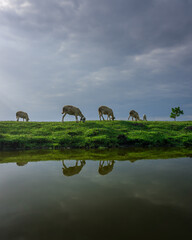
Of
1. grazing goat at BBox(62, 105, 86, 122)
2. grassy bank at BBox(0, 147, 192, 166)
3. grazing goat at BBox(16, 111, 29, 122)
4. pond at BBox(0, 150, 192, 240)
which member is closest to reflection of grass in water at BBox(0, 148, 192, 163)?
grassy bank at BBox(0, 147, 192, 166)

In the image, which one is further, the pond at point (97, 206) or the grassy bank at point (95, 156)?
the grassy bank at point (95, 156)

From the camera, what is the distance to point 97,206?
3641mm

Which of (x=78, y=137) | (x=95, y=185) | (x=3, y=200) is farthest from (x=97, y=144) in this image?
(x=3, y=200)

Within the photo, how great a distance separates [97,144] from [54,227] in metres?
11.6

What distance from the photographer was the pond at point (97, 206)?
283 centimetres

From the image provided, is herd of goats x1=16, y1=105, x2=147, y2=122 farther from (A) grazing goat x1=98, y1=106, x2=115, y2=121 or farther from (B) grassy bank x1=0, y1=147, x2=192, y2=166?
(B) grassy bank x1=0, y1=147, x2=192, y2=166

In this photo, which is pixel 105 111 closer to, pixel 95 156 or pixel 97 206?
pixel 95 156

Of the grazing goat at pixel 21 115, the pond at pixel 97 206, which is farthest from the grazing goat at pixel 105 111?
the pond at pixel 97 206

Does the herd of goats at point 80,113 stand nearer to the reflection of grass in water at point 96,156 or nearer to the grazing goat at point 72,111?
the grazing goat at point 72,111

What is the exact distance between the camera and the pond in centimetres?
283

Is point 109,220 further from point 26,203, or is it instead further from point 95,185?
point 26,203

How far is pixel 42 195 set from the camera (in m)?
4.37

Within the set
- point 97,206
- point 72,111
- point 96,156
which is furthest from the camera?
point 72,111

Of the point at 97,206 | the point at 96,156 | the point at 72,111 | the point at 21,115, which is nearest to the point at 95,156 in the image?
the point at 96,156
